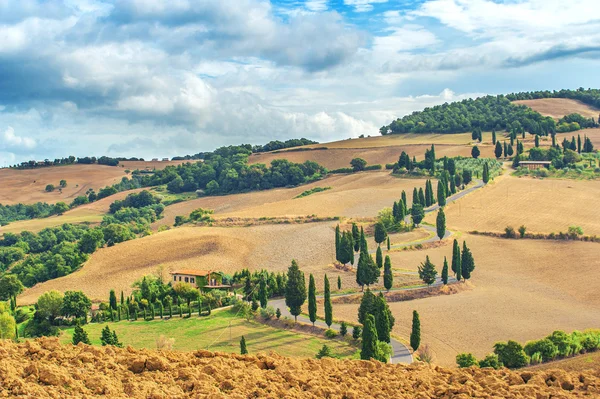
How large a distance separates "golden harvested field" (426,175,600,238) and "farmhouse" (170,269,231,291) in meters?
36.7

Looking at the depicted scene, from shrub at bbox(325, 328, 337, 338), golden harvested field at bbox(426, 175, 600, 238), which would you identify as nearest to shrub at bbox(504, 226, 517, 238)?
golden harvested field at bbox(426, 175, 600, 238)

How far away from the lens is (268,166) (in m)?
178

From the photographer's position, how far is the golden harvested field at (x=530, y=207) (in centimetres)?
9669

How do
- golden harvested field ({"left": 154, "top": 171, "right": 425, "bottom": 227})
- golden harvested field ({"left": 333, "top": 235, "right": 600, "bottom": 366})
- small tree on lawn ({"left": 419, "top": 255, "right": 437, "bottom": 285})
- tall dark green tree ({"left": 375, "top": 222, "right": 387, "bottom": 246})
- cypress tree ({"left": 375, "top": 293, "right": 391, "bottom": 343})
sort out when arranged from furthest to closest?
golden harvested field ({"left": 154, "top": 171, "right": 425, "bottom": 227}) < tall dark green tree ({"left": 375, "top": 222, "right": 387, "bottom": 246}) < small tree on lawn ({"left": 419, "top": 255, "right": 437, "bottom": 285}) < golden harvested field ({"left": 333, "top": 235, "right": 600, "bottom": 366}) < cypress tree ({"left": 375, "top": 293, "right": 391, "bottom": 343})

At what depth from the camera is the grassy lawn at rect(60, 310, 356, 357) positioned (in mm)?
51562

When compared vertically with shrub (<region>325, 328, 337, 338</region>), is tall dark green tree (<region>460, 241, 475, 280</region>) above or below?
above

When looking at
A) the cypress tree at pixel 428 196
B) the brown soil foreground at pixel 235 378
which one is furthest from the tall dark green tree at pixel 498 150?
the brown soil foreground at pixel 235 378

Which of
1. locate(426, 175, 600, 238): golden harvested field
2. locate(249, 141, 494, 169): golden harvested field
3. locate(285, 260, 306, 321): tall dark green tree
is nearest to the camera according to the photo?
locate(285, 260, 306, 321): tall dark green tree

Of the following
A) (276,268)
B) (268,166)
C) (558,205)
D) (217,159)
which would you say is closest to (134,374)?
(276,268)

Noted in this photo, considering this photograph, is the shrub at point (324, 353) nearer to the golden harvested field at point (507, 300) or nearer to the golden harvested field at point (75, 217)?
the golden harvested field at point (507, 300)

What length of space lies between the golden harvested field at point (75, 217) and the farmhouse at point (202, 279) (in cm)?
7327

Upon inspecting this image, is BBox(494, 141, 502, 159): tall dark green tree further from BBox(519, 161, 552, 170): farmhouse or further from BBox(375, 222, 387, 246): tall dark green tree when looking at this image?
BBox(375, 222, 387, 246): tall dark green tree

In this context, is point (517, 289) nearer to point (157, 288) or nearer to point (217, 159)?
point (157, 288)

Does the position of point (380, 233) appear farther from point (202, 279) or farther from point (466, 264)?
point (202, 279)
